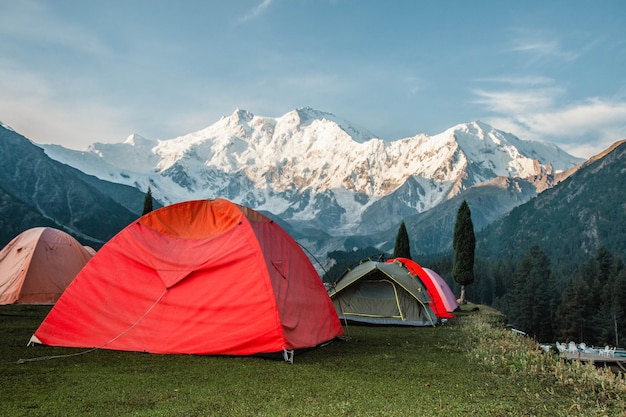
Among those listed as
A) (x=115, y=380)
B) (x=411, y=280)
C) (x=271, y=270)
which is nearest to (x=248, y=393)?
(x=115, y=380)

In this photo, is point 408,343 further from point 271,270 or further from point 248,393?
point 248,393

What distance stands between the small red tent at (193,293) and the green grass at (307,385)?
428 millimetres

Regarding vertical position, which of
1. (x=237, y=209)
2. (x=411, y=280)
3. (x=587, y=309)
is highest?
(x=237, y=209)

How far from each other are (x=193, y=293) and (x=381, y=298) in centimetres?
1152

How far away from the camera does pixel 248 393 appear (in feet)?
27.5

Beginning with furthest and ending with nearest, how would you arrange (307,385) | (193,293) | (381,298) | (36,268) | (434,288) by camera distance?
(434,288) → (381,298) → (36,268) → (193,293) → (307,385)

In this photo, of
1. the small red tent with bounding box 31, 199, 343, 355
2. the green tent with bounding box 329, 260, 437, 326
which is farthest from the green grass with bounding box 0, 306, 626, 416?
the green tent with bounding box 329, 260, 437, 326

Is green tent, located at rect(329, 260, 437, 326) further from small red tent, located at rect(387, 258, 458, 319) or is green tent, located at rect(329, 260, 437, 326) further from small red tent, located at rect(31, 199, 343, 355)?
small red tent, located at rect(31, 199, 343, 355)

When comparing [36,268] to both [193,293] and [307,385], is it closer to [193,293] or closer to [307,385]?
[193,293]

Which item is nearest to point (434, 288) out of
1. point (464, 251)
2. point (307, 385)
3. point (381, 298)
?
point (381, 298)

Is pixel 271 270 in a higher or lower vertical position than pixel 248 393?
higher

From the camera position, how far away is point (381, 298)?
70.8 ft

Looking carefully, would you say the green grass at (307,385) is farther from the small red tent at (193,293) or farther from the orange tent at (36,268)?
the orange tent at (36,268)

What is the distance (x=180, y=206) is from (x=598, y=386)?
10044 millimetres
